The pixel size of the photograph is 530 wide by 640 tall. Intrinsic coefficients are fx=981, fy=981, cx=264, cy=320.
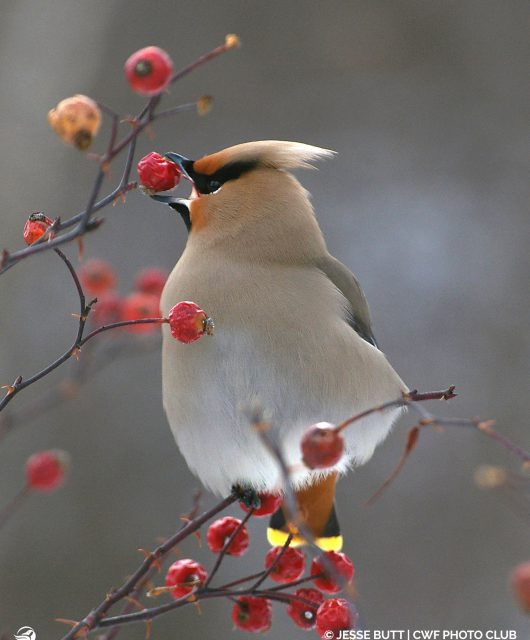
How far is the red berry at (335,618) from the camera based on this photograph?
1.73m

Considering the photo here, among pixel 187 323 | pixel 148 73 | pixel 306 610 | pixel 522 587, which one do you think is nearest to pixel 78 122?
pixel 148 73

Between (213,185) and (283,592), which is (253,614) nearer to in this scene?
(283,592)

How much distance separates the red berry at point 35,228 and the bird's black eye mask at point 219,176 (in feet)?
3.16

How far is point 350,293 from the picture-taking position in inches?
107

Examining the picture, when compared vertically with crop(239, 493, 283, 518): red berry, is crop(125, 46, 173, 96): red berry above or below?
above

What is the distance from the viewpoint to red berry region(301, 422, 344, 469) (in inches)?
54.9

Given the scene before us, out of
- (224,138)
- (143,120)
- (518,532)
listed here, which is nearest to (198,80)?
(224,138)

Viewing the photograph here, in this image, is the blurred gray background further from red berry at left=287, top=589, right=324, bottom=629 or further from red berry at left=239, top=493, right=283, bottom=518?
red berry at left=287, top=589, right=324, bottom=629

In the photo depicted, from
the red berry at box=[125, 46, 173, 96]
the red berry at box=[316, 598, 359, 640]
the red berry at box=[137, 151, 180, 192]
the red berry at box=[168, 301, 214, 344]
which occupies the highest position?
the red berry at box=[125, 46, 173, 96]

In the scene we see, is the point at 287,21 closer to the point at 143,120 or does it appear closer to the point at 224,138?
the point at 224,138

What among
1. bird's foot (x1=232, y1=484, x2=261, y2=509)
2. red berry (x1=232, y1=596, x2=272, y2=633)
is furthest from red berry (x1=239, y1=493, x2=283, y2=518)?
red berry (x1=232, y1=596, x2=272, y2=633)

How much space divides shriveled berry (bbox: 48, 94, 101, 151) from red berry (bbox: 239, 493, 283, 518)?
109 centimetres

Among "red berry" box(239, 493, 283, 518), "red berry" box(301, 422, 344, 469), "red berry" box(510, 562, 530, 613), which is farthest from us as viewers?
"red berry" box(239, 493, 283, 518)

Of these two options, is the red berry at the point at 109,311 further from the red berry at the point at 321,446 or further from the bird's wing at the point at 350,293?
the red berry at the point at 321,446
